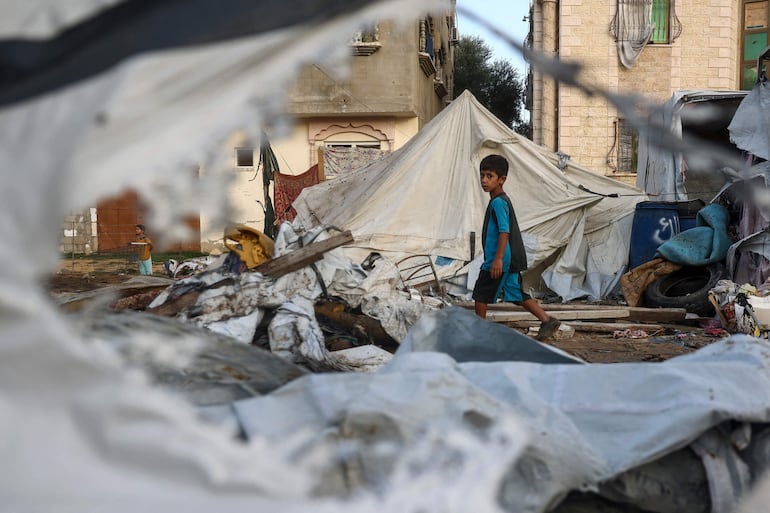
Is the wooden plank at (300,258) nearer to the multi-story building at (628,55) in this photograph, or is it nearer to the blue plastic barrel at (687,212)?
the blue plastic barrel at (687,212)

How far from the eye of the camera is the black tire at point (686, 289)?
8.72 m

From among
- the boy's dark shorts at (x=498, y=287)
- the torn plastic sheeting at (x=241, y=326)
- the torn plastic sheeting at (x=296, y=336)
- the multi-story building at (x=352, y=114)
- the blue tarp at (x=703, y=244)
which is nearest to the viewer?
the torn plastic sheeting at (x=296, y=336)

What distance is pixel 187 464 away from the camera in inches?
47.3

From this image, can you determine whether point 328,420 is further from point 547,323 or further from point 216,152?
point 547,323

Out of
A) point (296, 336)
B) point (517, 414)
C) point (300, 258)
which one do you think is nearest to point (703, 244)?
point (300, 258)

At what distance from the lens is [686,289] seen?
938 cm

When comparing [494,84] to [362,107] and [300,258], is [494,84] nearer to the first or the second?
[362,107]

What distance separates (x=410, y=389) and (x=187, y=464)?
0.85m

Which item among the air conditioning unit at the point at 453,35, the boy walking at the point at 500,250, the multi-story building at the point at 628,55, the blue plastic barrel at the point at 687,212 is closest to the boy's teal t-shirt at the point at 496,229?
the boy walking at the point at 500,250

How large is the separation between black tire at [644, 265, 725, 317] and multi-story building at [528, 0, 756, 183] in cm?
986

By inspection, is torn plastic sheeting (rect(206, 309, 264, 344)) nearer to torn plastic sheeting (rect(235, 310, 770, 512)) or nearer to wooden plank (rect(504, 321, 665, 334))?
torn plastic sheeting (rect(235, 310, 770, 512))

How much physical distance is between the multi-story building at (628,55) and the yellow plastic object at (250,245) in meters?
14.6

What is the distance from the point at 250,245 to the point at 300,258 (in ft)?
1.57

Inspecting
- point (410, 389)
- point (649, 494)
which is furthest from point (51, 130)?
point (649, 494)
